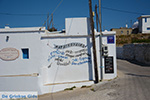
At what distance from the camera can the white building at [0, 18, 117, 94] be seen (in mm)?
10047

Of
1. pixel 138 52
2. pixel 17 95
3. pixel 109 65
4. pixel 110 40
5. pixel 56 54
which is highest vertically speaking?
pixel 110 40

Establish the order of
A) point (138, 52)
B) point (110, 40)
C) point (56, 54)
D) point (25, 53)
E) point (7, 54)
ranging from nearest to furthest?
point (110, 40) → point (56, 54) → point (7, 54) → point (25, 53) → point (138, 52)

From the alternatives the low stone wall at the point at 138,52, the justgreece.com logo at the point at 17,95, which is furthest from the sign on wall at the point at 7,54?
the low stone wall at the point at 138,52

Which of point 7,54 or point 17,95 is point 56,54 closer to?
point 7,54

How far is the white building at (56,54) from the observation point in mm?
10047

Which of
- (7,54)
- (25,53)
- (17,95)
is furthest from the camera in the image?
(25,53)

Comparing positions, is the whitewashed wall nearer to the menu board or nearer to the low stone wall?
the menu board

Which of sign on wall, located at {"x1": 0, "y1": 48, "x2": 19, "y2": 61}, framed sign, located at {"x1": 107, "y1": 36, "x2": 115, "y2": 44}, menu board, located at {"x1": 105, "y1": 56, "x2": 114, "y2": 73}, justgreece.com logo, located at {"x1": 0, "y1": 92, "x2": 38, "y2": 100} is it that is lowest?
justgreece.com logo, located at {"x1": 0, "y1": 92, "x2": 38, "y2": 100}

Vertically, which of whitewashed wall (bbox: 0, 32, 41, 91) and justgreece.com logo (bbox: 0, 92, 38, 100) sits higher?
whitewashed wall (bbox: 0, 32, 41, 91)

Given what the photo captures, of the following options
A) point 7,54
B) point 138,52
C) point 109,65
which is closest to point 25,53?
point 7,54

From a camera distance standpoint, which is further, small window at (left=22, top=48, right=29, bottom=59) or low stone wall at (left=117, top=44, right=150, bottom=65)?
low stone wall at (left=117, top=44, right=150, bottom=65)

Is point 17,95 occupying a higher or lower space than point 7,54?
lower

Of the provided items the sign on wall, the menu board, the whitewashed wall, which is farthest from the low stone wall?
the sign on wall

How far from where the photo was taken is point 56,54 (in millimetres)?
10125
